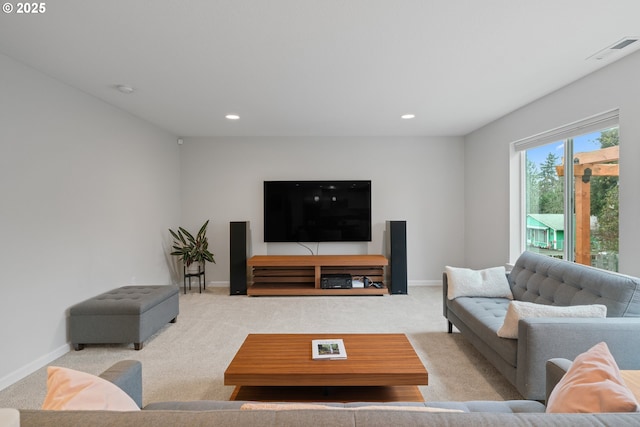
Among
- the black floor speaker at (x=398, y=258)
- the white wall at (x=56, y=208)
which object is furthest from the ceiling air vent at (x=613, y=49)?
the white wall at (x=56, y=208)

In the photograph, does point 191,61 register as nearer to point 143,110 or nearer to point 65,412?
point 143,110

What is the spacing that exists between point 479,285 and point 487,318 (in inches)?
25.7

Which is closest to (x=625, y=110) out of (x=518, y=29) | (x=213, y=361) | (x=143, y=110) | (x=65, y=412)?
(x=518, y=29)

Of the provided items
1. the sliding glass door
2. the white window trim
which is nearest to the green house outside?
the sliding glass door

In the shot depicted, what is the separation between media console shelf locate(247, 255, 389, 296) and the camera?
191 inches

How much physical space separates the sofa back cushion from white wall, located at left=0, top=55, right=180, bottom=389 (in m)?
4.19

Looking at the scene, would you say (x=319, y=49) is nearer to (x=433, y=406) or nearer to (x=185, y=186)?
(x=433, y=406)

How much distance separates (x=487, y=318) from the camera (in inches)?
100

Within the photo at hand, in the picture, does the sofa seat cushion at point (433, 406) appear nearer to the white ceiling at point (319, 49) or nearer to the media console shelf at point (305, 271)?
the white ceiling at point (319, 49)

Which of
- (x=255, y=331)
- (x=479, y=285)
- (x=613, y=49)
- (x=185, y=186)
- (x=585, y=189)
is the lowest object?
(x=255, y=331)

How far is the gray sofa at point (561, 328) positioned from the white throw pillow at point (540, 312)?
0.06 m

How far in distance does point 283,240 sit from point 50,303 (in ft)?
10.2

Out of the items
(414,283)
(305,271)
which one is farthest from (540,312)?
(305,271)

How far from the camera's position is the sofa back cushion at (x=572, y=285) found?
6.73 feet
